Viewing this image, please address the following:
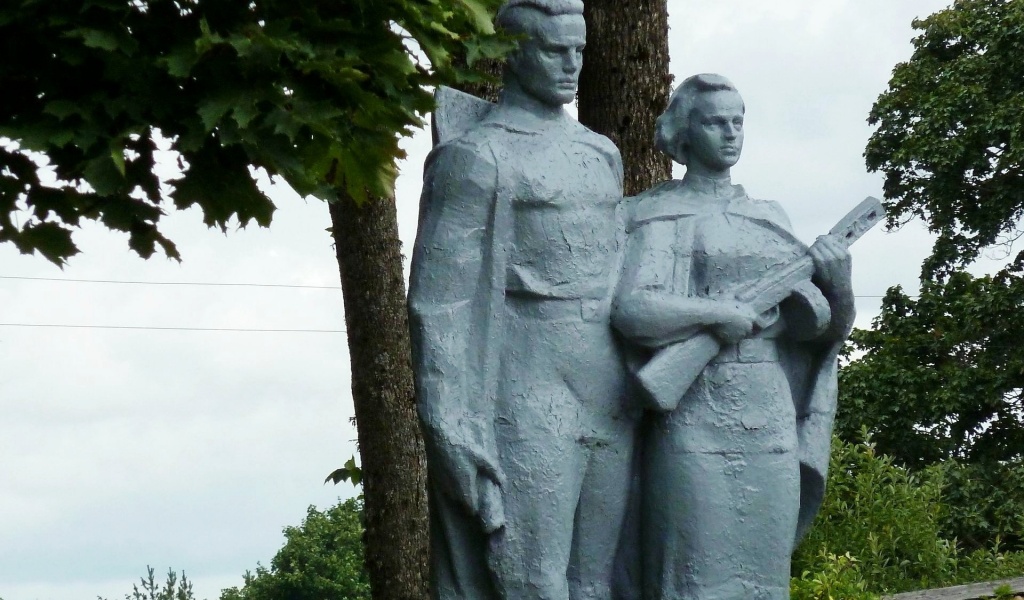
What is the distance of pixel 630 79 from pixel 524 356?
3872 mm

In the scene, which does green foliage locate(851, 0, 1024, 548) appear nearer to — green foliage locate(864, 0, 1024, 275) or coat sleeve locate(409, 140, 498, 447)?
green foliage locate(864, 0, 1024, 275)

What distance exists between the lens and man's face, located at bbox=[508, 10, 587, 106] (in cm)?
626

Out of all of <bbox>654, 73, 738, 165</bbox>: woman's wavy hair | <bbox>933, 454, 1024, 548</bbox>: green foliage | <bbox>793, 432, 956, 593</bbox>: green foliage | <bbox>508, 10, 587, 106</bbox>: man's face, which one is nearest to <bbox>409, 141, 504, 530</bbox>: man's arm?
<bbox>508, 10, 587, 106</bbox>: man's face

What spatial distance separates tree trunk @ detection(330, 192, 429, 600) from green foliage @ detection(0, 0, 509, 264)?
→ 2.77m

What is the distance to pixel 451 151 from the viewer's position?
6.11 metres

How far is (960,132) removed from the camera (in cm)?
1761

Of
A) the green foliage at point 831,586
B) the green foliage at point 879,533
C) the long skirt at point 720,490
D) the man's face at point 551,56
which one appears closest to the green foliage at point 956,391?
the green foliage at point 879,533

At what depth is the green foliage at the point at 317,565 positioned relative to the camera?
18.7 meters

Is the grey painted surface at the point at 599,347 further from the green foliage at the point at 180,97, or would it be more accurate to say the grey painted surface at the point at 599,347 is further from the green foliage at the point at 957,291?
the green foliage at the point at 957,291

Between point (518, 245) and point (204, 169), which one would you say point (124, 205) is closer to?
point (204, 169)

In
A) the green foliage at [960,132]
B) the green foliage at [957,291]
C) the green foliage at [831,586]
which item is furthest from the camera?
the green foliage at [960,132]

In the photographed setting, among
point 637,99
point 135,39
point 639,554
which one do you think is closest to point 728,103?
point 639,554

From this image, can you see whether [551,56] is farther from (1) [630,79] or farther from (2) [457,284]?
(1) [630,79]

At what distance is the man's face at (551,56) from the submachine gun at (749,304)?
104 cm
